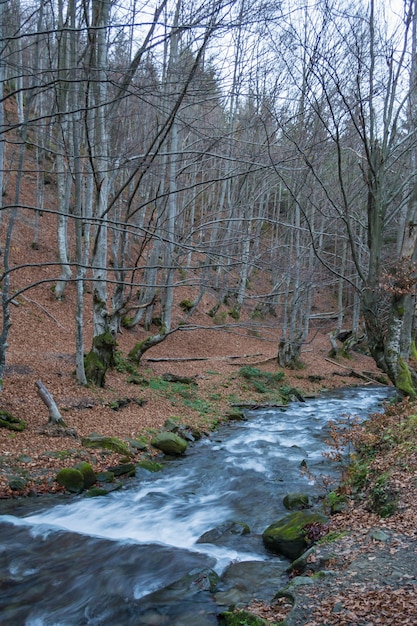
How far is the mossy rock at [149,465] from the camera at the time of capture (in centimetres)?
846

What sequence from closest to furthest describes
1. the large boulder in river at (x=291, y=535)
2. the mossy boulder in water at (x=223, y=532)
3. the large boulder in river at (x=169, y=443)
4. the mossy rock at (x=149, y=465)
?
1. the large boulder in river at (x=291, y=535)
2. the mossy boulder in water at (x=223, y=532)
3. the mossy rock at (x=149, y=465)
4. the large boulder in river at (x=169, y=443)

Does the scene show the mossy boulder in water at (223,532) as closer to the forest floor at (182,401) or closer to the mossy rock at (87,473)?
the forest floor at (182,401)

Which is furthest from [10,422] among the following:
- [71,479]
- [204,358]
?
[204,358]

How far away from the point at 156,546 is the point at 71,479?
1.85 m

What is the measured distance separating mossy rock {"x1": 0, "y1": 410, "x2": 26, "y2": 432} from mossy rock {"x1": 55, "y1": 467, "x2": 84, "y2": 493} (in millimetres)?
1410

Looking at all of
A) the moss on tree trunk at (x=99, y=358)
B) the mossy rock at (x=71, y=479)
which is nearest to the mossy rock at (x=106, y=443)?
the mossy rock at (x=71, y=479)

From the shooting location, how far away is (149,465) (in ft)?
27.9

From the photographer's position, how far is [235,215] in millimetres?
12781

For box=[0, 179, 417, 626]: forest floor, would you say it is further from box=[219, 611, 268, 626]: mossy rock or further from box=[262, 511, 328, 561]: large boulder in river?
box=[262, 511, 328, 561]: large boulder in river

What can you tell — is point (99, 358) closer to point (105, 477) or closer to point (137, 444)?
point (137, 444)

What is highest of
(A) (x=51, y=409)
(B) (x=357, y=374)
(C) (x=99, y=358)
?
(C) (x=99, y=358)

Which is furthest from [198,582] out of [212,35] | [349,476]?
[212,35]

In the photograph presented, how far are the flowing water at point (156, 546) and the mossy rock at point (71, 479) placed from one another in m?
0.23

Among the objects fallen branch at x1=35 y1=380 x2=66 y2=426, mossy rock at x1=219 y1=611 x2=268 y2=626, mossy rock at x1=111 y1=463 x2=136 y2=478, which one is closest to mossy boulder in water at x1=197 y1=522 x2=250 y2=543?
mossy rock at x1=219 y1=611 x2=268 y2=626
